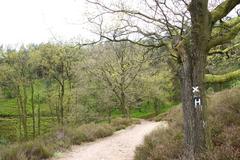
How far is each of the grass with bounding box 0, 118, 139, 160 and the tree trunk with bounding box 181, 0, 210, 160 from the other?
20.4ft

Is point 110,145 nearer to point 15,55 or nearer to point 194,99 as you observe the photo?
point 194,99

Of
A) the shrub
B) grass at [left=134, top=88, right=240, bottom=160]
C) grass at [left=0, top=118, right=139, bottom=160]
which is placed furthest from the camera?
grass at [left=0, top=118, right=139, bottom=160]

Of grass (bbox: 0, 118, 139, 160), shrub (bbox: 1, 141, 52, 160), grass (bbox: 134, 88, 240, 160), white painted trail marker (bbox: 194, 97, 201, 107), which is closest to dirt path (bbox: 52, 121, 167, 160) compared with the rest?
grass (bbox: 0, 118, 139, 160)

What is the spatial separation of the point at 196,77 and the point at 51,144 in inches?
327

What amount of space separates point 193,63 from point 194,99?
2.49 feet

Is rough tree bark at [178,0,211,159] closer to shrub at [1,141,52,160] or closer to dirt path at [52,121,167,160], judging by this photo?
dirt path at [52,121,167,160]

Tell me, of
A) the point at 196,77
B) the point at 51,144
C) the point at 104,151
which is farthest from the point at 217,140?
the point at 51,144

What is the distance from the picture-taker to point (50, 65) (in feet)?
100

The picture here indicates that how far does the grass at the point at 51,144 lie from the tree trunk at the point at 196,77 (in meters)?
6.22

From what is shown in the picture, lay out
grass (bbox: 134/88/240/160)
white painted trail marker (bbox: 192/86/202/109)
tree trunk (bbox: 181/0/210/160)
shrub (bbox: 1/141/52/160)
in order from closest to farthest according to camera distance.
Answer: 1. grass (bbox: 134/88/240/160)
2. tree trunk (bbox: 181/0/210/160)
3. white painted trail marker (bbox: 192/86/202/109)
4. shrub (bbox: 1/141/52/160)

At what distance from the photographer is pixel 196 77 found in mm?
6191

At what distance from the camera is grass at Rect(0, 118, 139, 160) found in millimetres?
10531

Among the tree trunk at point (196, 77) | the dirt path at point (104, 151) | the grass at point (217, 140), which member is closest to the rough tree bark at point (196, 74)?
the tree trunk at point (196, 77)

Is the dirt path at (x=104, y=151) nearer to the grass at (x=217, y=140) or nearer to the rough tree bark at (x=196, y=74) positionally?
the grass at (x=217, y=140)
